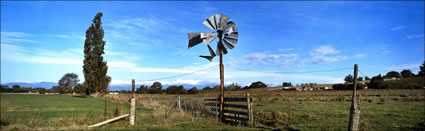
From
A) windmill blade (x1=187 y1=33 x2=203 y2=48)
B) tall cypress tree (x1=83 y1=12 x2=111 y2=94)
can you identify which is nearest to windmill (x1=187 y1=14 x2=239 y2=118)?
windmill blade (x1=187 y1=33 x2=203 y2=48)

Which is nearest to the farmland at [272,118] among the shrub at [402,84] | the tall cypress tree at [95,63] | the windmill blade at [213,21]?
the windmill blade at [213,21]

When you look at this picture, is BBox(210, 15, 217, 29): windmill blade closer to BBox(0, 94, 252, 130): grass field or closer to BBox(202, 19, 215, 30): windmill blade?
BBox(202, 19, 215, 30): windmill blade

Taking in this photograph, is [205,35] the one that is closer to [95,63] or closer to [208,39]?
[208,39]

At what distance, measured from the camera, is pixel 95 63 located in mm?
43875

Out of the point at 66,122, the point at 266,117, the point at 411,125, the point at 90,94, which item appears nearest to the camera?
the point at 411,125

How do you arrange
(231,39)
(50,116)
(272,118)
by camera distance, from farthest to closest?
(50,116) → (231,39) → (272,118)

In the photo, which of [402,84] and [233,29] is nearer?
[233,29]

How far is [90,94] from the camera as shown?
4609 cm

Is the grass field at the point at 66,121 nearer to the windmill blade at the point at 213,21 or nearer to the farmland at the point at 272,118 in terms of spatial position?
the farmland at the point at 272,118

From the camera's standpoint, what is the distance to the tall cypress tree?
1713 inches

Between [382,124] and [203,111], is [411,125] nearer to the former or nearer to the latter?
[382,124]

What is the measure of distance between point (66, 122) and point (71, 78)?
5032 inches

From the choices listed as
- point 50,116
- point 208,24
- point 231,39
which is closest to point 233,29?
point 231,39

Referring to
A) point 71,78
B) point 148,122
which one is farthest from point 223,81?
point 71,78
